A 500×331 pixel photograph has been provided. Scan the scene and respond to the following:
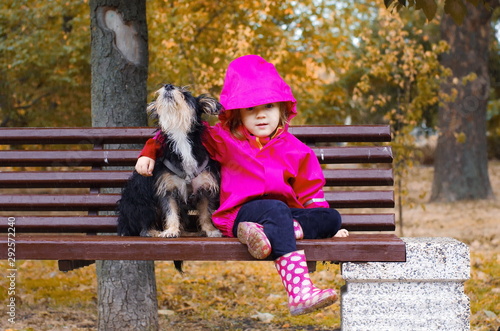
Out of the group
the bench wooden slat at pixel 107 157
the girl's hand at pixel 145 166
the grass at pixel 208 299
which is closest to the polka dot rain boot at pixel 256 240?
the girl's hand at pixel 145 166

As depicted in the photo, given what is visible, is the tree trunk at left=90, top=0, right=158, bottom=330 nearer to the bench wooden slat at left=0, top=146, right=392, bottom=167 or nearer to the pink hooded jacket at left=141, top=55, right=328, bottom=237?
the bench wooden slat at left=0, top=146, right=392, bottom=167

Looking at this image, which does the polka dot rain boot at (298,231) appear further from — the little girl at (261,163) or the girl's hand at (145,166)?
the girl's hand at (145,166)

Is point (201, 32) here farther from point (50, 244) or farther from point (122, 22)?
point (50, 244)

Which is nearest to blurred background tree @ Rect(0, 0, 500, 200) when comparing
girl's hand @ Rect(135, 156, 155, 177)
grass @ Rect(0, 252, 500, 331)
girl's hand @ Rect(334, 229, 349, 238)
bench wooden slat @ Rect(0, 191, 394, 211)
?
grass @ Rect(0, 252, 500, 331)

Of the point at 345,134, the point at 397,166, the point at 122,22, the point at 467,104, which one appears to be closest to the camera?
the point at 345,134

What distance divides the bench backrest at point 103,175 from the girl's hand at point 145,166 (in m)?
0.57

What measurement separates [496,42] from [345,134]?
16184mm

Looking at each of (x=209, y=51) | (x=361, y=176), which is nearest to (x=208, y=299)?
(x=361, y=176)

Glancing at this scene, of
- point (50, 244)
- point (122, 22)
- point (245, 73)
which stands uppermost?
point (122, 22)

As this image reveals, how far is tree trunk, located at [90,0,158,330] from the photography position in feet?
13.7

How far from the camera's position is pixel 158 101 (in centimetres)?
296

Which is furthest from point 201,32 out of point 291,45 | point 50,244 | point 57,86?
point 50,244

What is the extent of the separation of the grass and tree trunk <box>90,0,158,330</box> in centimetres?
55

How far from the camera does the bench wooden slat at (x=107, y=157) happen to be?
11.8ft
